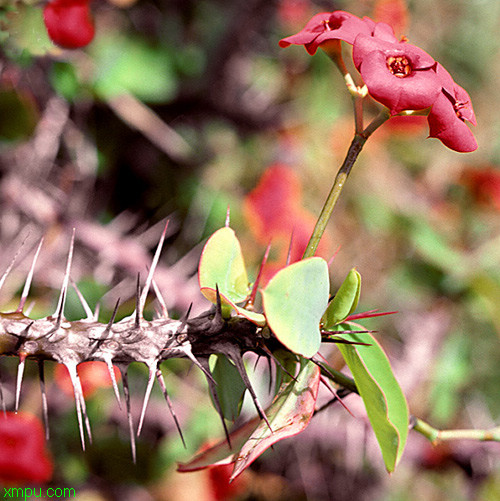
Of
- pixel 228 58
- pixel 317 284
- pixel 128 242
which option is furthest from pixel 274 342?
pixel 228 58

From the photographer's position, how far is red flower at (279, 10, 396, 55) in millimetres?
371

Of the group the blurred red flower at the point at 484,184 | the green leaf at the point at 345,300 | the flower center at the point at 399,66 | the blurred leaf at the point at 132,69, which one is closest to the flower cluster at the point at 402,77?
the flower center at the point at 399,66

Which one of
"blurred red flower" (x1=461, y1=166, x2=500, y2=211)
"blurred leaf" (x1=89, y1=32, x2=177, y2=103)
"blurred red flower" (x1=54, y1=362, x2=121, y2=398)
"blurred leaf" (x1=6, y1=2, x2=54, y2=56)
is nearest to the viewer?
"blurred leaf" (x1=6, y1=2, x2=54, y2=56)

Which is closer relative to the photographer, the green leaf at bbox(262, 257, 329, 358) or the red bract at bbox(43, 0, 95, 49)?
the green leaf at bbox(262, 257, 329, 358)

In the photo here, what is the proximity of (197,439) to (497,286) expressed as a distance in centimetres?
78

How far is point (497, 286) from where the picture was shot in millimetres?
1260

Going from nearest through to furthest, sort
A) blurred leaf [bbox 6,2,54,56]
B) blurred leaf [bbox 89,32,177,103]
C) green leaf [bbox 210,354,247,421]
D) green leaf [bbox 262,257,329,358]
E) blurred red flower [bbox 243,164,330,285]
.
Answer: green leaf [bbox 262,257,329,358]
green leaf [bbox 210,354,247,421]
blurred leaf [bbox 6,2,54,56]
blurred leaf [bbox 89,32,177,103]
blurred red flower [bbox 243,164,330,285]

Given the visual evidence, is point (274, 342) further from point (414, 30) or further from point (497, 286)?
point (414, 30)

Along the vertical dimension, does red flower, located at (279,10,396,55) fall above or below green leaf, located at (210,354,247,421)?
above

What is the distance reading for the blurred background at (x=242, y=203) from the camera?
0.90 metres

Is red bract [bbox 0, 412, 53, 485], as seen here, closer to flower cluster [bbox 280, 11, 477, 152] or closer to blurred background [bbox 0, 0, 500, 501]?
blurred background [bbox 0, 0, 500, 501]

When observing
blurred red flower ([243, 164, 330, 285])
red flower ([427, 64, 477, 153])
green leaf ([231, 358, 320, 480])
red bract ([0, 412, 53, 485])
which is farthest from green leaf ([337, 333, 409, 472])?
blurred red flower ([243, 164, 330, 285])

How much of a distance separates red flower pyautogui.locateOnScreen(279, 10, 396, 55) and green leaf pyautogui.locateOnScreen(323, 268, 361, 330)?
0.16m

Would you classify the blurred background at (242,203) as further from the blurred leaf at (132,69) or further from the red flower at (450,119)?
the red flower at (450,119)
